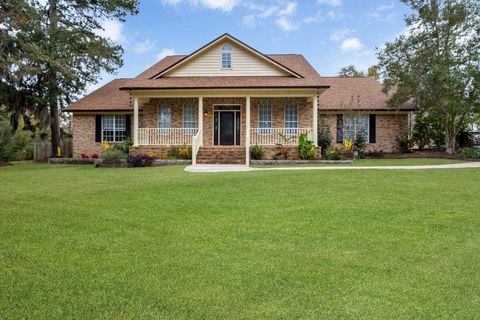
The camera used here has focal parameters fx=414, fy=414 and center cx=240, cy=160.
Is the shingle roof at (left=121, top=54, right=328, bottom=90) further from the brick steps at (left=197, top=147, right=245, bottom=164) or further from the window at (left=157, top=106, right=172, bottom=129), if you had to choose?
the brick steps at (left=197, top=147, right=245, bottom=164)

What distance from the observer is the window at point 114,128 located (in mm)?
22312

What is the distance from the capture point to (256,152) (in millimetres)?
18406

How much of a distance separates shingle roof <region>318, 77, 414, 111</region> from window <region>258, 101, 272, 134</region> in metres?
2.76

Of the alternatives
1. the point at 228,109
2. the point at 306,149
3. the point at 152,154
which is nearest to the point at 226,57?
the point at 228,109

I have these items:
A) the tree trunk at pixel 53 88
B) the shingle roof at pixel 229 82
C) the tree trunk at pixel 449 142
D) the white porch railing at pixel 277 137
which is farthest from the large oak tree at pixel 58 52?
the tree trunk at pixel 449 142

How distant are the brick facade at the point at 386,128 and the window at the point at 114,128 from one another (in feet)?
34.6

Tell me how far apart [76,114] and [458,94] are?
63.0 ft

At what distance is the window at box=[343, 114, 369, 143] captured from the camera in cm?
2197

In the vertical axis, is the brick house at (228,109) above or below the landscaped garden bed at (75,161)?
above

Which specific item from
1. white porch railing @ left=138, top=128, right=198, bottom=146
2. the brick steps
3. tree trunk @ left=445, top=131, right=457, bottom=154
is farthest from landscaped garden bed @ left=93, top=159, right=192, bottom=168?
tree trunk @ left=445, top=131, right=457, bottom=154

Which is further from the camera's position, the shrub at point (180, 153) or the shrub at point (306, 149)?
the shrub at point (180, 153)

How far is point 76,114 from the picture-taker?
73.6ft

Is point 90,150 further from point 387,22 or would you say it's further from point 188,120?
point 387,22

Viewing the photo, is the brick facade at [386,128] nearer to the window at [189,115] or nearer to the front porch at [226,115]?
the front porch at [226,115]
